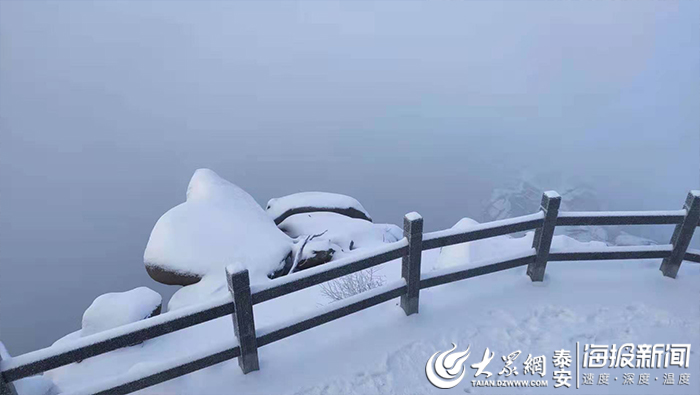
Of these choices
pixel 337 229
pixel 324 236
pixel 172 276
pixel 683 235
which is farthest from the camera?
pixel 337 229

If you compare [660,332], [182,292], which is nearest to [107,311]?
[182,292]

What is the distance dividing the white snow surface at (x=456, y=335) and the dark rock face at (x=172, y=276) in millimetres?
2718

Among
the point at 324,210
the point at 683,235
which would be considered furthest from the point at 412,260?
the point at 324,210

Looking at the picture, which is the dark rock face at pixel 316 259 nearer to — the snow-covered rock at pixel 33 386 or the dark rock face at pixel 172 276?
the dark rock face at pixel 172 276

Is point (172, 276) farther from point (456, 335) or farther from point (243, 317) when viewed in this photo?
point (456, 335)

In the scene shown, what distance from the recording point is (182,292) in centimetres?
883

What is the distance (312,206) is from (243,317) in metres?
9.66

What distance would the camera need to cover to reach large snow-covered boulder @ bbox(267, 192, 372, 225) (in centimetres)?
1402

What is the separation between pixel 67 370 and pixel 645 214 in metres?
8.44

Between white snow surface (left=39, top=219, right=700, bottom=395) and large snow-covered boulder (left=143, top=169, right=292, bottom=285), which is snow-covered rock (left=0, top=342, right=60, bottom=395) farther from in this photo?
large snow-covered boulder (left=143, top=169, right=292, bottom=285)

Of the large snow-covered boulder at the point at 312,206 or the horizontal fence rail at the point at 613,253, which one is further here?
the large snow-covered boulder at the point at 312,206

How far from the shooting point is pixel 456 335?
5.45 m

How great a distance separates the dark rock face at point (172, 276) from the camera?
355 inches

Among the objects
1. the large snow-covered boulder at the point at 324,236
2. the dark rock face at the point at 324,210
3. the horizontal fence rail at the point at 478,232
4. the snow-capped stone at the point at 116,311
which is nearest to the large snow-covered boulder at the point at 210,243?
the large snow-covered boulder at the point at 324,236
